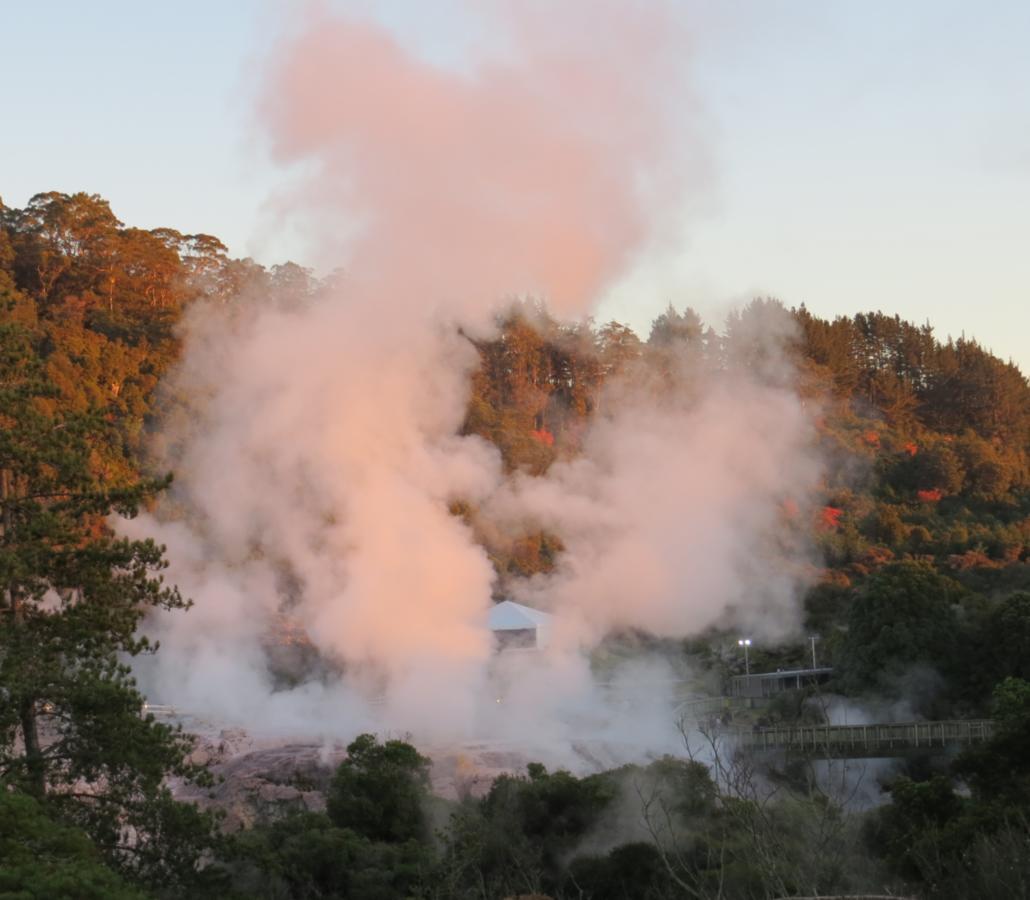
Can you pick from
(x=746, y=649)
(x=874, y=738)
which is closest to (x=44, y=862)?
(x=874, y=738)

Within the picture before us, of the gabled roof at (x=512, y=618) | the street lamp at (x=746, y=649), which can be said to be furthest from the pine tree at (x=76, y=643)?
the street lamp at (x=746, y=649)

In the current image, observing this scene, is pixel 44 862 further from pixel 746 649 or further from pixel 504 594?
pixel 746 649

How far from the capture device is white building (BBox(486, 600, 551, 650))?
3684cm

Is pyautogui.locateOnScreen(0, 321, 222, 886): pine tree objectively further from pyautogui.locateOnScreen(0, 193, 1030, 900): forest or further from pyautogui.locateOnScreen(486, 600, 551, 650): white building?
pyautogui.locateOnScreen(486, 600, 551, 650): white building

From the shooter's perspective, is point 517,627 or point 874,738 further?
point 517,627

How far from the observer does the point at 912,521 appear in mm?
55094

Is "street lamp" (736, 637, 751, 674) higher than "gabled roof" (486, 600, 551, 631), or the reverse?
"gabled roof" (486, 600, 551, 631)

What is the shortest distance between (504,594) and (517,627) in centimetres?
589

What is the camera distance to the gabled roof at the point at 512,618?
122 ft

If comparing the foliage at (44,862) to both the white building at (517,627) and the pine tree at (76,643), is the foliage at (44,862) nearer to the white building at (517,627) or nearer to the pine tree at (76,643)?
the pine tree at (76,643)

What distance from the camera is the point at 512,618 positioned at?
37.8 metres

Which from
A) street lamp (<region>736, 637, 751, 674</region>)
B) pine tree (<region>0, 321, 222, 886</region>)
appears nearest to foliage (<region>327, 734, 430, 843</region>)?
pine tree (<region>0, 321, 222, 886</region>)

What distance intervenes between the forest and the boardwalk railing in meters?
0.62

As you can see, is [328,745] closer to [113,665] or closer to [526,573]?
[113,665]
